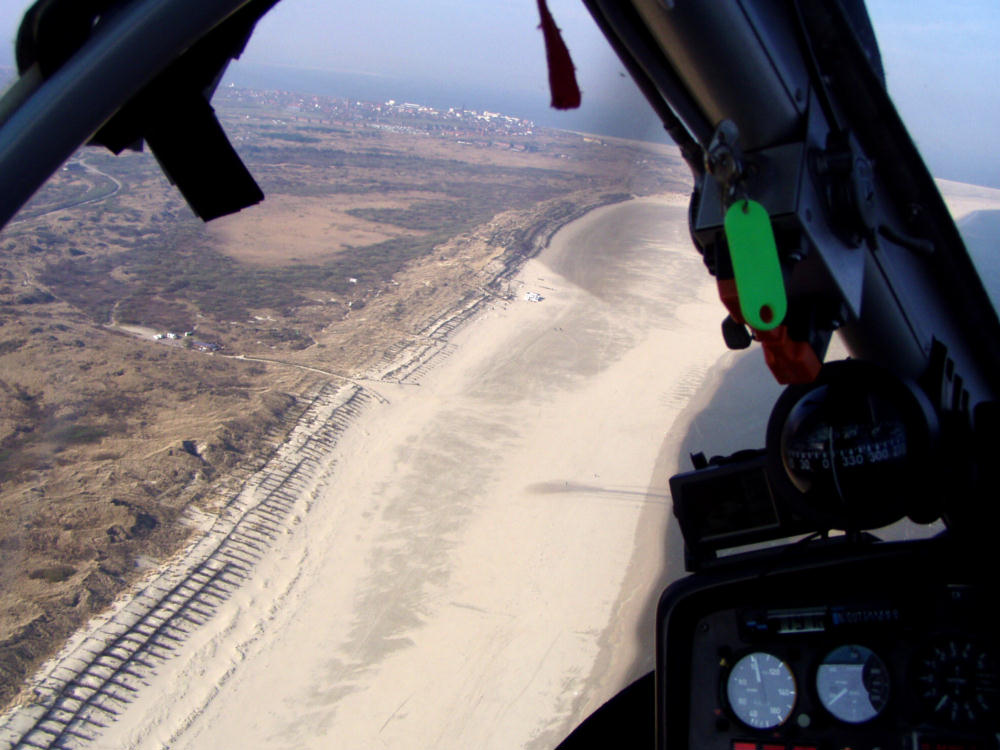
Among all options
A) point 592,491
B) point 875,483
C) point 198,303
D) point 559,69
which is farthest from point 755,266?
point 198,303

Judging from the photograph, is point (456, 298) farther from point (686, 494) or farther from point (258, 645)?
point (686, 494)

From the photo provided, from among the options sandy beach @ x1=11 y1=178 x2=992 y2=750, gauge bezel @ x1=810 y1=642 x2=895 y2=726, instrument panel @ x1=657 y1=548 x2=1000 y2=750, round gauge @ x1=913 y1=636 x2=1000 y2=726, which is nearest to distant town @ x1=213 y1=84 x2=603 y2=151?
sandy beach @ x1=11 y1=178 x2=992 y2=750

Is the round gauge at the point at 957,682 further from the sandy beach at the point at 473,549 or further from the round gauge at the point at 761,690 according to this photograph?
the sandy beach at the point at 473,549

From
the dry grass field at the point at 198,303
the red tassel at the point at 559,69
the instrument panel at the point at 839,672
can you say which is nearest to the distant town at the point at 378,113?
the dry grass field at the point at 198,303

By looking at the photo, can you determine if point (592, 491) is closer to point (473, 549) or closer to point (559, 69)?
point (473, 549)

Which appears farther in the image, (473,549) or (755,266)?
(473,549)

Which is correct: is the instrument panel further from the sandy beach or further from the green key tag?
the sandy beach

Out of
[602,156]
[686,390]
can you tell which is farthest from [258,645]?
[686,390]
